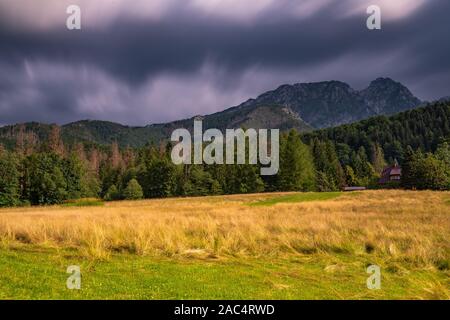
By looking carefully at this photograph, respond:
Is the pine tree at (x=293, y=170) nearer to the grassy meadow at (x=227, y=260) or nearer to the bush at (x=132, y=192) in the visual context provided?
the bush at (x=132, y=192)

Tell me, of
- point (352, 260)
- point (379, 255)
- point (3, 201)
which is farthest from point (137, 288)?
point (3, 201)

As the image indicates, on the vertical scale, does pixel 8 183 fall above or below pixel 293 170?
below

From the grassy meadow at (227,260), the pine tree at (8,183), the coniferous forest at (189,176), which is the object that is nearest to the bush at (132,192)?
the coniferous forest at (189,176)

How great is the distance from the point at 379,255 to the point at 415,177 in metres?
74.2

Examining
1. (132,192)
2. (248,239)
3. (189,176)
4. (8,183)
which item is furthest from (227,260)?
(189,176)

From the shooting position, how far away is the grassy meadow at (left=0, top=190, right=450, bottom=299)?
981cm

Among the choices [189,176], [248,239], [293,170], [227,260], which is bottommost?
[227,260]

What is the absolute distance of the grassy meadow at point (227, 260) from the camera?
9.81m

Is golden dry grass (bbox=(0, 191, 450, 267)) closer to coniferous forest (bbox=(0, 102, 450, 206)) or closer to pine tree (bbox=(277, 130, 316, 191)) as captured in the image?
pine tree (bbox=(277, 130, 316, 191))

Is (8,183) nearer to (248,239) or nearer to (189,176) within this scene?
(189,176)

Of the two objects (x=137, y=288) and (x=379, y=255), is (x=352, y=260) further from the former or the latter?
(x=137, y=288)

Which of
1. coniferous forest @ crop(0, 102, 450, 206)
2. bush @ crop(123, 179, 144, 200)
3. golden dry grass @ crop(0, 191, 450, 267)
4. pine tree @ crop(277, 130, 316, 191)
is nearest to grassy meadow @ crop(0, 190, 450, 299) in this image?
golden dry grass @ crop(0, 191, 450, 267)

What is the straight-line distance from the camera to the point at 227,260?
13898mm

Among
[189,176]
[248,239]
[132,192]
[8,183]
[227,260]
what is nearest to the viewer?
[227,260]
